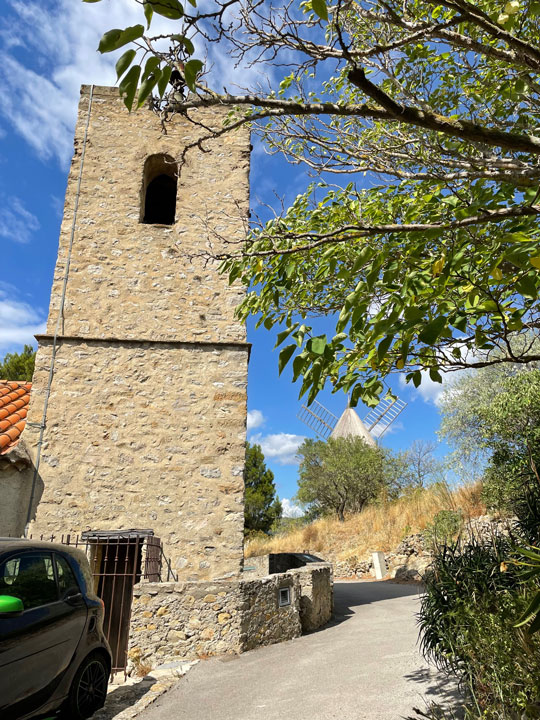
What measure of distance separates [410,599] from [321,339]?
10429mm

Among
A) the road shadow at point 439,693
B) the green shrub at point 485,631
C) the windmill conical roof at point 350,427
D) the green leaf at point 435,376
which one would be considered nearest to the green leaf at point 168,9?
the green leaf at point 435,376

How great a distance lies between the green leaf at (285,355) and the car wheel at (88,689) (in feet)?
12.1

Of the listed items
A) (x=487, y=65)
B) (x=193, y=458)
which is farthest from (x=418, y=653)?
(x=487, y=65)

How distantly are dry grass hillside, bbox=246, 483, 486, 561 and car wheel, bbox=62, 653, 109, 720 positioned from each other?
44.6ft

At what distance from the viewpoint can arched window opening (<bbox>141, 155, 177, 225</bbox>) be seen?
10703 millimetres

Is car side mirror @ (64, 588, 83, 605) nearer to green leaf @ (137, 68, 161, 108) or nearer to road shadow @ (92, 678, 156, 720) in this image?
road shadow @ (92, 678, 156, 720)

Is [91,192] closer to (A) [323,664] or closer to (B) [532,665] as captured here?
(A) [323,664]

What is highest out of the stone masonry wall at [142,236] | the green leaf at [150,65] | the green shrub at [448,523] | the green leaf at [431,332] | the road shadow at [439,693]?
the stone masonry wall at [142,236]

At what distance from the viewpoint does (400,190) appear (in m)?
5.85

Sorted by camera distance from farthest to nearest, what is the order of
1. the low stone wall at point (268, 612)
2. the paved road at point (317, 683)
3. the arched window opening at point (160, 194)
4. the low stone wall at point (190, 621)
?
the arched window opening at point (160, 194)
the low stone wall at point (268, 612)
the low stone wall at point (190, 621)
the paved road at point (317, 683)

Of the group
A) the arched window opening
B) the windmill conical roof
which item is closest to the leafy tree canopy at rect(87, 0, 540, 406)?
the arched window opening

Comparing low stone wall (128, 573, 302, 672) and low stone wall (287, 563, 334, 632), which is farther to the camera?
low stone wall (287, 563, 334, 632)

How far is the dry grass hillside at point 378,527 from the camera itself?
1709cm

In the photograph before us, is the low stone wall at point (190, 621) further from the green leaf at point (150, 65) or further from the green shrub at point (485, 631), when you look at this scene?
the green leaf at point (150, 65)
